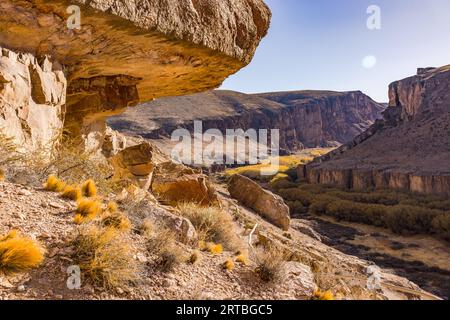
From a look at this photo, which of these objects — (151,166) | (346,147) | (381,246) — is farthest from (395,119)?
(151,166)

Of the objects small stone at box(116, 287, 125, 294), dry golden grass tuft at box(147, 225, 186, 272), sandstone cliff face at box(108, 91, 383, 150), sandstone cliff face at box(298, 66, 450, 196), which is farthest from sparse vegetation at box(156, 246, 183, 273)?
sandstone cliff face at box(108, 91, 383, 150)

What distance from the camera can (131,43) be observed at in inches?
257

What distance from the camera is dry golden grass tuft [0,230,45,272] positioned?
312 cm

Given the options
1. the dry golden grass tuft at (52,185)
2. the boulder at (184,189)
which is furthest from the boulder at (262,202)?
the dry golden grass tuft at (52,185)

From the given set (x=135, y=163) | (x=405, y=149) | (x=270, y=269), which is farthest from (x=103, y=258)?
(x=405, y=149)

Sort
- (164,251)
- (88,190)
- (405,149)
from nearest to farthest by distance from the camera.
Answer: (164,251) < (88,190) < (405,149)

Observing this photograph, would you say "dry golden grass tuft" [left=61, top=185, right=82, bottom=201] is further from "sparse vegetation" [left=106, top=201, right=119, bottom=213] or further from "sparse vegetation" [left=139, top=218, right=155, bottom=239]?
"sparse vegetation" [left=139, top=218, right=155, bottom=239]

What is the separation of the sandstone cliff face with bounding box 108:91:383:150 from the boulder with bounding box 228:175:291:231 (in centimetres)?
4776

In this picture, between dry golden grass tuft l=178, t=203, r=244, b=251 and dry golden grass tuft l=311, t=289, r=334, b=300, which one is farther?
dry golden grass tuft l=178, t=203, r=244, b=251

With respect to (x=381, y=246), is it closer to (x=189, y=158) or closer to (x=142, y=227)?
(x=142, y=227)

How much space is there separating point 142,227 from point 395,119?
65.5 meters

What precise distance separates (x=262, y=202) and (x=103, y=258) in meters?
13.2

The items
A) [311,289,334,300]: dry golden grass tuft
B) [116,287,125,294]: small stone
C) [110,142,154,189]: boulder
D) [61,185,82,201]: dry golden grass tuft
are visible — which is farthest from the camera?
[110,142,154,189]: boulder

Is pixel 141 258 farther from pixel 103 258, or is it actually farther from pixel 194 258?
pixel 194 258
